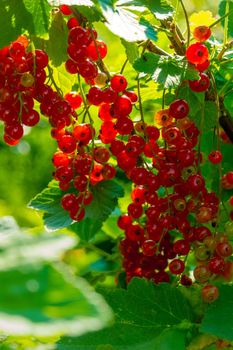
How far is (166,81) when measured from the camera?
3.00 feet

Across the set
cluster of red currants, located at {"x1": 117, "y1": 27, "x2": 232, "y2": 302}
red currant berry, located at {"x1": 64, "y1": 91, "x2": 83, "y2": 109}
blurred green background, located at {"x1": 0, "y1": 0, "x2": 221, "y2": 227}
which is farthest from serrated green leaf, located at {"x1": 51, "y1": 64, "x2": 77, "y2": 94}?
blurred green background, located at {"x1": 0, "y1": 0, "x2": 221, "y2": 227}

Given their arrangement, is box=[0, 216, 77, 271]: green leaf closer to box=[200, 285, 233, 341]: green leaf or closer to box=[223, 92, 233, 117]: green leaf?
box=[200, 285, 233, 341]: green leaf

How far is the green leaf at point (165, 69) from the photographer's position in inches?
36.1

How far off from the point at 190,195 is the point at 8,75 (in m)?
0.36

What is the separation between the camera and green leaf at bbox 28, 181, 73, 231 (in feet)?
3.53

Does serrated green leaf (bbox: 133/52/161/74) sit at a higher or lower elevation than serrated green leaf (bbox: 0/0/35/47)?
lower

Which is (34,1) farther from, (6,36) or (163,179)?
(163,179)

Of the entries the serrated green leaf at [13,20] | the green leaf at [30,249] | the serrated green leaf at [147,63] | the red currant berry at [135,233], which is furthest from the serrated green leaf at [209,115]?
the green leaf at [30,249]

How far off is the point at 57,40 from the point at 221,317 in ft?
1.71

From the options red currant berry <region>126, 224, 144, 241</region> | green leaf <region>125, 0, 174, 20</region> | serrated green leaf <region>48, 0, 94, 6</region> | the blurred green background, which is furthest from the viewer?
the blurred green background

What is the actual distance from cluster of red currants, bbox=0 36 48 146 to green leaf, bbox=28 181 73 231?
187 mm

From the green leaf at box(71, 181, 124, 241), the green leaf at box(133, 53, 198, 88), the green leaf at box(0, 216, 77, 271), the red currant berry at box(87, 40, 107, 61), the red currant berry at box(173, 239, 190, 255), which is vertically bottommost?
the red currant berry at box(173, 239, 190, 255)

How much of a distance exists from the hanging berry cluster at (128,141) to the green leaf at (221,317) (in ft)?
0.07

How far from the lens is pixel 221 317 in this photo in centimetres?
92
